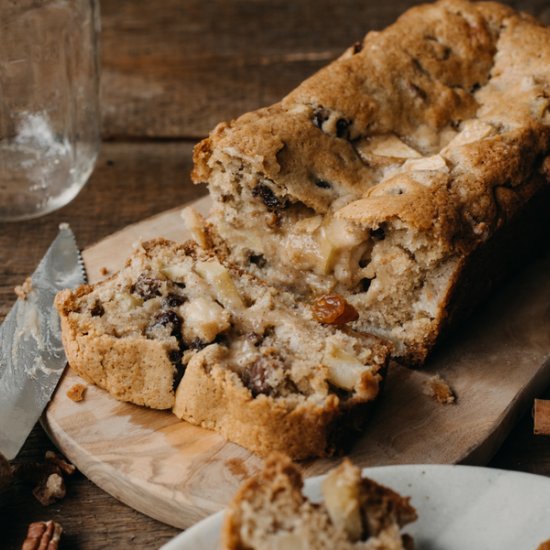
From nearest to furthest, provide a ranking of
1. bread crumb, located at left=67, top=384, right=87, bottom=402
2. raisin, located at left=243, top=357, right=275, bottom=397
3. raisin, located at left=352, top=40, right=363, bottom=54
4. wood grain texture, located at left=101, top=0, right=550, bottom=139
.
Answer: raisin, located at left=243, top=357, right=275, bottom=397
bread crumb, located at left=67, top=384, right=87, bottom=402
raisin, located at left=352, top=40, right=363, bottom=54
wood grain texture, located at left=101, top=0, right=550, bottom=139

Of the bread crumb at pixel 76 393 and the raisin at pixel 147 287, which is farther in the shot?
the raisin at pixel 147 287

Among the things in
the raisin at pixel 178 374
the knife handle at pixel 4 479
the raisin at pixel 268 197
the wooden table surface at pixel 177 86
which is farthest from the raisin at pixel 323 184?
the knife handle at pixel 4 479

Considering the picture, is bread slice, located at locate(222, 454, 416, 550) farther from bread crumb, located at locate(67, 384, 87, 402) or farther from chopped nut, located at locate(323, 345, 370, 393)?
bread crumb, located at locate(67, 384, 87, 402)

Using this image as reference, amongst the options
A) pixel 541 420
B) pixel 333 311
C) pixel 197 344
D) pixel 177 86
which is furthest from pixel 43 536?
pixel 177 86

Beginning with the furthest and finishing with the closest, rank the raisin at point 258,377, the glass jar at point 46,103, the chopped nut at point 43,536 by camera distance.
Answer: the glass jar at point 46,103, the raisin at point 258,377, the chopped nut at point 43,536

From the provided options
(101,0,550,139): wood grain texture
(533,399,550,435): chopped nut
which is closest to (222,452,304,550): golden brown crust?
(533,399,550,435): chopped nut

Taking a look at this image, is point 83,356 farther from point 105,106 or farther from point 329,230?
point 105,106

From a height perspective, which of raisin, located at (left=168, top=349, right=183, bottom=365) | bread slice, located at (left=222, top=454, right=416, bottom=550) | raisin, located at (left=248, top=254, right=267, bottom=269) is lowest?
raisin, located at (left=248, top=254, right=267, bottom=269)

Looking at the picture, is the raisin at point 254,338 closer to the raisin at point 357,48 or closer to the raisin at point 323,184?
the raisin at point 323,184
